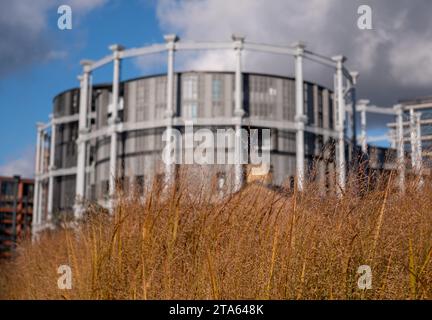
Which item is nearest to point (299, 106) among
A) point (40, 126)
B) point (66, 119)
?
point (66, 119)

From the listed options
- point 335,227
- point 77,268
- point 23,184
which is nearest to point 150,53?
point 77,268

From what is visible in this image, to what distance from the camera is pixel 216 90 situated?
43969 mm

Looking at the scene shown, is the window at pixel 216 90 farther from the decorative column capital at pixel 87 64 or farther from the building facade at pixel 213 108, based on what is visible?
the decorative column capital at pixel 87 64

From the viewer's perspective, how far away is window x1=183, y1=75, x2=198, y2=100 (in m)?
44.1

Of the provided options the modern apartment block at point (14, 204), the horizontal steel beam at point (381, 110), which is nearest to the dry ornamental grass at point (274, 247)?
the horizontal steel beam at point (381, 110)

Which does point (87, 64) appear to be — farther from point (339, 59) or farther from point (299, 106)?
point (339, 59)

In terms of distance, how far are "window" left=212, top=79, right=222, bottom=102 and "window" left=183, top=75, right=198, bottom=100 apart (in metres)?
1.29

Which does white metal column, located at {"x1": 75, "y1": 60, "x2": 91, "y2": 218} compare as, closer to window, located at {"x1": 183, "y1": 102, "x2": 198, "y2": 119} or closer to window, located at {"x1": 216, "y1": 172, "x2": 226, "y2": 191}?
window, located at {"x1": 183, "y1": 102, "x2": 198, "y2": 119}

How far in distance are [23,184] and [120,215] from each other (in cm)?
9597

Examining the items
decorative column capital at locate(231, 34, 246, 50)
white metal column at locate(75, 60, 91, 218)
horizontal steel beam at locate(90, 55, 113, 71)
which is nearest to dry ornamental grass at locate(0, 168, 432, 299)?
decorative column capital at locate(231, 34, 246, 50)

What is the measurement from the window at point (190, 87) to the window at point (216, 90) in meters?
1.29

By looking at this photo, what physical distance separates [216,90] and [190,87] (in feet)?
6.61

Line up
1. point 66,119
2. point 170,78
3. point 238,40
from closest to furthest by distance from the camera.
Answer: point 238,40
point 170,78
point 66,119

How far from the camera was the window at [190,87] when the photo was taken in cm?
4410
